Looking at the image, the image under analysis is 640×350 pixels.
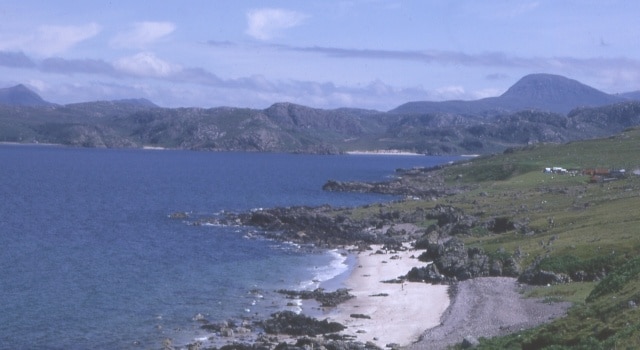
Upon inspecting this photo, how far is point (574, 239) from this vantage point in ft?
231

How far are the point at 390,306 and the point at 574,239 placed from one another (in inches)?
839

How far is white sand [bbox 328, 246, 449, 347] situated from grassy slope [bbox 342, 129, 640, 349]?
28.2ft

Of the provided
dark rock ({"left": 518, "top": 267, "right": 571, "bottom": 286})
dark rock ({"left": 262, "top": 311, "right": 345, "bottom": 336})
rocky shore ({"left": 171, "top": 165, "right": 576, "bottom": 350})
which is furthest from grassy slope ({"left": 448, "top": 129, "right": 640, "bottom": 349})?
dark rock ({"left": 262, "top": 311, "right": 345, "bottom": 336})

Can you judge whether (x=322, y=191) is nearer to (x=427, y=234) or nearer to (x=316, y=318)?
(x=427, y=234)

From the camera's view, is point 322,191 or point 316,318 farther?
point 322,191

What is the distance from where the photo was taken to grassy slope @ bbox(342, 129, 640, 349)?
112 ft

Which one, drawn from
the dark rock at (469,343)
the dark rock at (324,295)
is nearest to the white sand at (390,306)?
the dark rock at (324,295)

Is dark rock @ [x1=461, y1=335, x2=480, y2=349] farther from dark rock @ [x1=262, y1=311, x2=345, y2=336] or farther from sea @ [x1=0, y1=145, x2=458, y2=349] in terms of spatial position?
sea @ [x1=0, y1=145, x2=458, y2=349]

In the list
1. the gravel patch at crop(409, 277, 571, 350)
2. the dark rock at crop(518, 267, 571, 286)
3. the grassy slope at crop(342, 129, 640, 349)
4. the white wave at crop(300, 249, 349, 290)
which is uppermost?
the grassy slope at crop(342, 129, 640, 349)

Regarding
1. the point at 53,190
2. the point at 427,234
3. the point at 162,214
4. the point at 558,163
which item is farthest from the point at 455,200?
the point at 53,190

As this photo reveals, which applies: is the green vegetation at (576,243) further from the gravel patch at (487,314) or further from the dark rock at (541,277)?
the gravel patch at (487,314)

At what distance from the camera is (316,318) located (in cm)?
5575

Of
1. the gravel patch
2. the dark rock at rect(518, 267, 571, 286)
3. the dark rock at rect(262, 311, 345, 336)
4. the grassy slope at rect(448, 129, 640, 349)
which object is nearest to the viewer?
the grassy slope at rect(448, 129, 640, 349)

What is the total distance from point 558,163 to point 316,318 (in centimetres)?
15003
